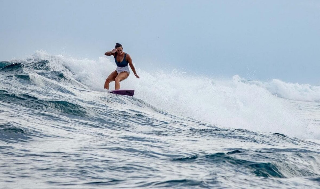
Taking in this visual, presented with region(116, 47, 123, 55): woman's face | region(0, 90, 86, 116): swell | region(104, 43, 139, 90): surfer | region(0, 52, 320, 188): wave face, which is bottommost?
region(0, 52, 320, 188): wave face

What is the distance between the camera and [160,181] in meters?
4.02

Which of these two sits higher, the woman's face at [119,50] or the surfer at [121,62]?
the woman's face at [119,50]

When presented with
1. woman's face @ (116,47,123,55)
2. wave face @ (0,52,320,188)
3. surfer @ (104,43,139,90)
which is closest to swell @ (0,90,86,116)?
wave face @ (0,52,320,188)

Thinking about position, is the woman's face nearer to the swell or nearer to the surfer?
the surfer

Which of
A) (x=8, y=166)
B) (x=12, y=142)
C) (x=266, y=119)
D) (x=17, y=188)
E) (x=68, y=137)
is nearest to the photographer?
(x=17, y=188)

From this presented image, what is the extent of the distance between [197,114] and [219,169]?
997 cm

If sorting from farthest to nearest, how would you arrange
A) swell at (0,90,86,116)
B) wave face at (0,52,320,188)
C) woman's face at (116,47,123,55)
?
woman's face at (116,47,123,55) < swell at (0,90,86,116) < wave face at (0,52,320,188)

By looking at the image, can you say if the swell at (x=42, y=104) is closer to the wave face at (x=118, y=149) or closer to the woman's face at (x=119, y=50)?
the wave face at (x=118, y=149)

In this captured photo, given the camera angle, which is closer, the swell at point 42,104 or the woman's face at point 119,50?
the swell at point 42,104

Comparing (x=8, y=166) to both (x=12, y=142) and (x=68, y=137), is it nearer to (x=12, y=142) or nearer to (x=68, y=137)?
(x=12, y=142)

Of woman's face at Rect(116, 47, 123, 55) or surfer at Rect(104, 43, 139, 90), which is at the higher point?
woman's face at Rect(116, 47, 123, 55)

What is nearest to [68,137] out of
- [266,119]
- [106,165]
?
[106,165]

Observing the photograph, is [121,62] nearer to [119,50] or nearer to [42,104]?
[119,50]

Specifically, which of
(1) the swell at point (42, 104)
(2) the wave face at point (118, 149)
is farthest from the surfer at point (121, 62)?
(1) the swell at point (42, 104)
